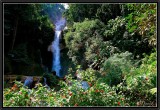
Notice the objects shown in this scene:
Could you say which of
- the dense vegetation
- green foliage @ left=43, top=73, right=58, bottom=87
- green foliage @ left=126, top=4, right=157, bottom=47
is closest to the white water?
the dense vegetation

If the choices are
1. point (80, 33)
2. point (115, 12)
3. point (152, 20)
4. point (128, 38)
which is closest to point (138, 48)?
point (128, 38)

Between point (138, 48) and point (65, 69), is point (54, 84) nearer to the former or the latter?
point (138, 48)

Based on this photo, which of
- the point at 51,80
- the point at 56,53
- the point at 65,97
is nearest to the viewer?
the point at 65,97

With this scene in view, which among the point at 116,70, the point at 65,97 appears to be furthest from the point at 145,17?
the point at 116,70

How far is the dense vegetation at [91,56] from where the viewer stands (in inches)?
188

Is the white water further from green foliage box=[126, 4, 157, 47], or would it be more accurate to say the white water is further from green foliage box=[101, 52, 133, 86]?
green foliage box=[126, 4, 157, 47]

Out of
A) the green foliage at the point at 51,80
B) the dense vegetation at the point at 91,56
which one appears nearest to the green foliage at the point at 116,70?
the dense vegetation at the point at 91,56

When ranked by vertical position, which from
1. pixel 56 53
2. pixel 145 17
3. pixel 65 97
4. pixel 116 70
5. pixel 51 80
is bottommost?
pixel 51 80

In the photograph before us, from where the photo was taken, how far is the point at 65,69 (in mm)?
20188

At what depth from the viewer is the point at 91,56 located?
14.8 m

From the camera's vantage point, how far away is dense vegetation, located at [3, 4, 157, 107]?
188 inches

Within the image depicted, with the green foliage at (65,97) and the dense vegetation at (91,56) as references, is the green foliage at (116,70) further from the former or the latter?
the green foliage at (65,97)

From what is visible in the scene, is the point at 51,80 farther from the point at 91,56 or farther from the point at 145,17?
the point at 145,17

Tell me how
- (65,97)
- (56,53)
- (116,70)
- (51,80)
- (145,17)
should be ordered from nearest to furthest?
(65,97), (145,17), (116,70), (51,80), (56,53)
